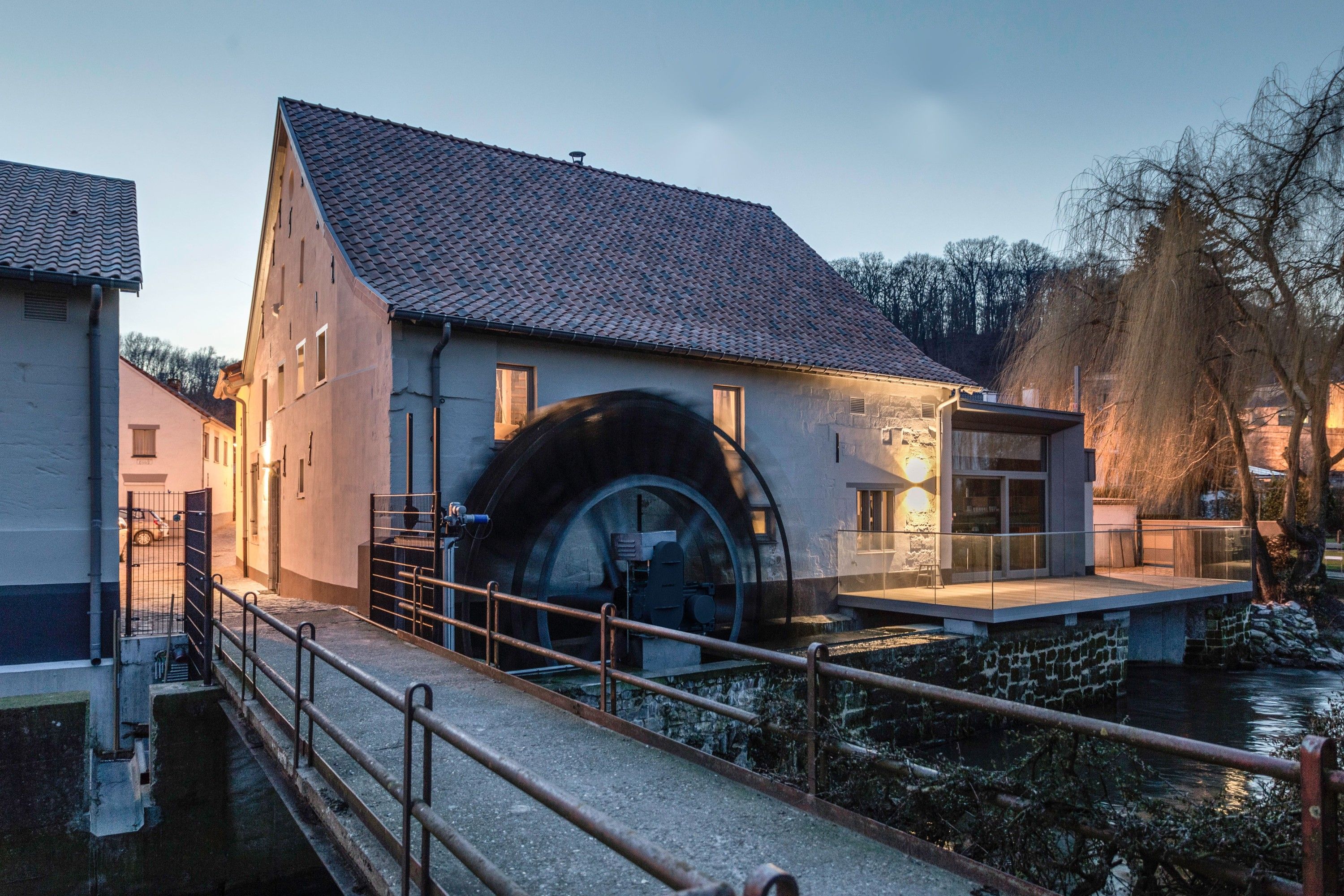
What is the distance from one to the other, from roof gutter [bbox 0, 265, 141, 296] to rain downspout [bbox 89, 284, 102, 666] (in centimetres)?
8

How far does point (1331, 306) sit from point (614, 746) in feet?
57.8

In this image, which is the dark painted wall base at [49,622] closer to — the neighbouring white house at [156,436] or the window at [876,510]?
the window at [876,510]

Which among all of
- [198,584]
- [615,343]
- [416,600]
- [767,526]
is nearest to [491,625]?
[416,600]

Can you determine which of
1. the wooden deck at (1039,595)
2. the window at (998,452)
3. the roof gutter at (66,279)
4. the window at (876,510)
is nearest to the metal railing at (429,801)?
the roof gutter at (66,279)

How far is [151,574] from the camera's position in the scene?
67.3 ft

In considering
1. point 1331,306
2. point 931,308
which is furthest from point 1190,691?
point 931,308

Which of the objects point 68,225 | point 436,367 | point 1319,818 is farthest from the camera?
point 436,367

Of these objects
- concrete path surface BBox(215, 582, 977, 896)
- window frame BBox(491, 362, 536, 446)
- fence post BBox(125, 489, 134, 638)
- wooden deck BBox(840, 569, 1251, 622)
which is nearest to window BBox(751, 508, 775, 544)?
wooden deck BBox(840, 569, 1251, 622)

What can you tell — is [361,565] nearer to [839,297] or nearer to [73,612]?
[73,612]

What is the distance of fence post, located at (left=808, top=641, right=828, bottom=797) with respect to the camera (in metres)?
4.06

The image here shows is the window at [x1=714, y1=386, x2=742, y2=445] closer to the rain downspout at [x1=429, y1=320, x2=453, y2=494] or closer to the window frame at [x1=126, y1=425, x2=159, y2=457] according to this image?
the rain downspout at [x1=429, y1=320, x2=453, y2=494]

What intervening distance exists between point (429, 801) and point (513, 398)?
30.8ft

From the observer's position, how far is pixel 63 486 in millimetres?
9359

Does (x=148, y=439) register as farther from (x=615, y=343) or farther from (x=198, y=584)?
(x=198, y=584)
